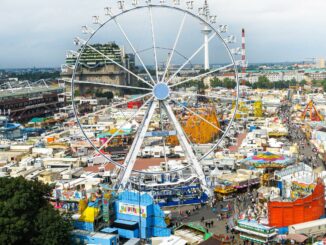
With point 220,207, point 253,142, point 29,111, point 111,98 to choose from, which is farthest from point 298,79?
point 220,207

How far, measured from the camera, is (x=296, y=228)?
73.2 ft

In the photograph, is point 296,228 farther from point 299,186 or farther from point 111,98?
point 111,98

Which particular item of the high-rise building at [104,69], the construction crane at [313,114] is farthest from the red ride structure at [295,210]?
the high-rise building at [104,69]

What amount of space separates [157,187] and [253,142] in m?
18.9

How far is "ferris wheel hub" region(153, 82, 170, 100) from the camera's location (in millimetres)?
26469

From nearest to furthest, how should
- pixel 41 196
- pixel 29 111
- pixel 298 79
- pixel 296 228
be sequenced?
pixel 41 196 < pixel 296 228 < pixel 29 111 < pixel 298 79

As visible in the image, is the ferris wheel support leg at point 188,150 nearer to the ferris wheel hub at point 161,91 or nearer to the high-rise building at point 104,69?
the ferris wheel hub at point 161,91

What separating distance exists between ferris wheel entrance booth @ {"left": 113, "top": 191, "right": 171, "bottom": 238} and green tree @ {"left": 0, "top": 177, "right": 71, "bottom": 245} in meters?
3.29

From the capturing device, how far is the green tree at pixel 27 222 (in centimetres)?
1852

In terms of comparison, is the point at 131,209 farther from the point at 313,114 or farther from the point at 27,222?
the point at 313,114

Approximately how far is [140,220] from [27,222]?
536cm

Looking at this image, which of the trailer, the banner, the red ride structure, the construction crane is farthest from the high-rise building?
the trailer

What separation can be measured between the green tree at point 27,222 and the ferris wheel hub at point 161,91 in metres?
9.21

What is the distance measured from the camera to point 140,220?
72.6 ft
